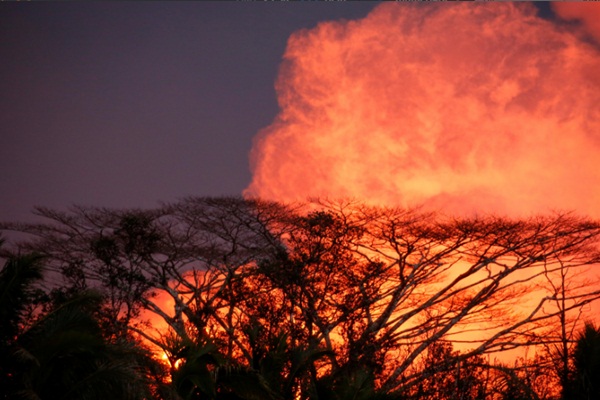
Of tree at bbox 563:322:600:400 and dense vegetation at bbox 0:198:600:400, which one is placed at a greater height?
dense vegetation at bbox 0:198:600:400

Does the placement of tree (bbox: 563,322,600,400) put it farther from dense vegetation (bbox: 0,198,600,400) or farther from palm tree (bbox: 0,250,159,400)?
palm tree (bbox: 0,250,159,400)

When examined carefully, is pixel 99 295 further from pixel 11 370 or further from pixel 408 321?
pixel 408 321

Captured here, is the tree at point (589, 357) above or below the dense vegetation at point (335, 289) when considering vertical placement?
below

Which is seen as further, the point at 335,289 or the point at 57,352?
the point at 335,289

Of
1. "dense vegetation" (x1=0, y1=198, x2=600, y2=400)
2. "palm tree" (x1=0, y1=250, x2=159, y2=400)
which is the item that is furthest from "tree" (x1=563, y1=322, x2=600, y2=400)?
"palm tree" (x1=0, y1=250, x2=159, y2=400)

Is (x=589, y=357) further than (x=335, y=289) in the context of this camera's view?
No

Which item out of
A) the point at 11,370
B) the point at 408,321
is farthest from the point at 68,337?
the point at 408,321

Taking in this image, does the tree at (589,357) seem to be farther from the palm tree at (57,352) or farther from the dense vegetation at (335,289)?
the palm tree at (57,352)

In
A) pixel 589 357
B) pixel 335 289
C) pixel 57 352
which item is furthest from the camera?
pixel 335 289

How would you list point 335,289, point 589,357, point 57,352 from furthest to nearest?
point 335,289 → point 589,357 → point 57,352

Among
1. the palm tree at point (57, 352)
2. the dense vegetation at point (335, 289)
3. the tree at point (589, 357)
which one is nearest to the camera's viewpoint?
the palm tree at point (57, 352)

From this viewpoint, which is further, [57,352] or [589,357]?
[589,357]

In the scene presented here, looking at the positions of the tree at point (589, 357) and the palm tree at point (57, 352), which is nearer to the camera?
the palm tree at point (57, 352)

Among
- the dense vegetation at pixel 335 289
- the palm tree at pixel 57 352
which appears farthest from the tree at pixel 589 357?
the palm tree at pixel 57 352
